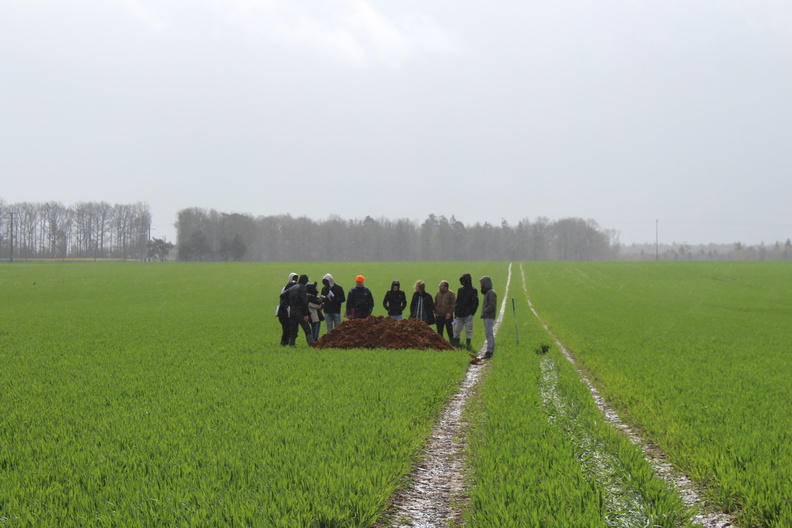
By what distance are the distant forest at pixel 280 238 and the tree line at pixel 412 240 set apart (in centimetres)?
30

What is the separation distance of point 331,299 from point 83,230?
153 metres

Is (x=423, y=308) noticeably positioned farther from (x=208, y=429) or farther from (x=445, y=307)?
(x=208, y=429)

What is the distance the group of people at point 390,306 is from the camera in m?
15.9

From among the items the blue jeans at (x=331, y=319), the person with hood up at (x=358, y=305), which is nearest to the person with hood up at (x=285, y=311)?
the blue jeans at (x=331, y=319)

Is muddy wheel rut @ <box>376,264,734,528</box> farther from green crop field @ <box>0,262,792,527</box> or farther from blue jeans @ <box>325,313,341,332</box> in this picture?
blue jeans @ <box>325,313,341,332</box>

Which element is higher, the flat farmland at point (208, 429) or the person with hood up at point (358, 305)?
the person with hood up at point (358, 305)

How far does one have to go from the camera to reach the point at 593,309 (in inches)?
1326

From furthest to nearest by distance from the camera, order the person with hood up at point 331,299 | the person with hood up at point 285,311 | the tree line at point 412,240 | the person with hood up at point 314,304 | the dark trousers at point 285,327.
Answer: the tree line at point 412,240
the person with hood up at point 331,299
the person with hood up at point 314,304
the dark trousers at point 285,327
the person with hood up at point 285,311

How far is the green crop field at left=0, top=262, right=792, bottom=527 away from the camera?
16.9 ft

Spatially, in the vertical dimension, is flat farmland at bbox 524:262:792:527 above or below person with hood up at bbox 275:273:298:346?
below

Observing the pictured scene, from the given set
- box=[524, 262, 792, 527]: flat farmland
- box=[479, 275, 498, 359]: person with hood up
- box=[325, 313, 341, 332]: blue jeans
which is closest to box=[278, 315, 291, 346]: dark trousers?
box=[325, 313, 341, 332]: blue jeans

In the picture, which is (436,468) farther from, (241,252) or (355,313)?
(241,252)

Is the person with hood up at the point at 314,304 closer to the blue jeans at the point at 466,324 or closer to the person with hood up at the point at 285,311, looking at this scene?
the person with hood up at the point at 285,311

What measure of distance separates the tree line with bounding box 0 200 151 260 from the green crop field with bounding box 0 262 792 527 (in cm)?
14124
